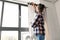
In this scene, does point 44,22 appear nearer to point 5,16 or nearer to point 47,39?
point 47,39

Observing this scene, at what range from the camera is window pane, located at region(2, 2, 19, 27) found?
2.33m

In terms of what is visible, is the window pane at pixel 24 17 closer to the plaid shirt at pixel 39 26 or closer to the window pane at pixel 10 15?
the window pane at pixel 10 15

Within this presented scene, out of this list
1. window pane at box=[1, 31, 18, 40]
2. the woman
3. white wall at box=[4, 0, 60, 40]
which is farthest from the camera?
white wall at box=[4, 0, 60, 40]

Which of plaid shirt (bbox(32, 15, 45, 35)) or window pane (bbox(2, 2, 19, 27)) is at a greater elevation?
window pane (bbox(2, 2, 19, 27))

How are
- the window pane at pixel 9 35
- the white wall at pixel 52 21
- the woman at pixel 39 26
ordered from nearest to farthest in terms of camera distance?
the woman at pixel 39 26 → the window pane at pixel 9 35 → the white wall at pixel 52 21

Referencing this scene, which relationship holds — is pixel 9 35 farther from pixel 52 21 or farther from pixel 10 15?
pixel 52 21

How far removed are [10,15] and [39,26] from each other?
2.41 ft

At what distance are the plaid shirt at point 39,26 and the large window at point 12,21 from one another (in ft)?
1.20

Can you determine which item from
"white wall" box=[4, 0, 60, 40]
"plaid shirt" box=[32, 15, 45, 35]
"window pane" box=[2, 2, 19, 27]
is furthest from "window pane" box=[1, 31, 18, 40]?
"white wall" box=[4, 0, 60, 40]

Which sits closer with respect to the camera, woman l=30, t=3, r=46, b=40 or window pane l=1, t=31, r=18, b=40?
woman l=30, t=3, r=46, b=40

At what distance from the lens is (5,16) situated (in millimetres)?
2348

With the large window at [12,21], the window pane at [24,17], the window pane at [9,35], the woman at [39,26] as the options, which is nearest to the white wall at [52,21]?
the woman at [39,26]

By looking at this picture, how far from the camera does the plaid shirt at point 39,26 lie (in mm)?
2100

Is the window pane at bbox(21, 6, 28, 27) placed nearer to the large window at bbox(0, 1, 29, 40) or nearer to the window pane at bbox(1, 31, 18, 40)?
the large window at bbox(0, 1, 29, 40)
